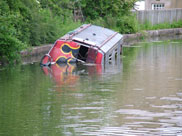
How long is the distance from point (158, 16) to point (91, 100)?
35.9 metres

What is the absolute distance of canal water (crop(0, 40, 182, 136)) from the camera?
976 centimetres

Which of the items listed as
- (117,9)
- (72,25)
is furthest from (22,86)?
(117,9)

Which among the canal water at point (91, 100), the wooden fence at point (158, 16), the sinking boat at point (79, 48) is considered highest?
the wooden fence at point (158, 16)

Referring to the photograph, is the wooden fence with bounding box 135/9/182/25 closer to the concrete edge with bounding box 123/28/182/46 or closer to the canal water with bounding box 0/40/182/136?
the concrete edge with bounding box 123/28/182/46

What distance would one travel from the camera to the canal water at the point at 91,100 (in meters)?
9.76

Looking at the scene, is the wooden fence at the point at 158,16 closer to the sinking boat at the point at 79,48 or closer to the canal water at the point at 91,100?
the sinking boat at the point at 79,48

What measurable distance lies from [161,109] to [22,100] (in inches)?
139

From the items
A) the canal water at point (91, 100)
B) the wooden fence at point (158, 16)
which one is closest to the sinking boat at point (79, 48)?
the canal water at point (91, 100)

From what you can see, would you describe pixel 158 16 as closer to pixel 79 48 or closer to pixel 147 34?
pixel 147 34

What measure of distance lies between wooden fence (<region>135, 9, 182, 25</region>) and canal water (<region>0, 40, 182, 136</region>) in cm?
2426

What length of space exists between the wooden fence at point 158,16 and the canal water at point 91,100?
79.6 ft

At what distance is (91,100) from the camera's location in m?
12.8

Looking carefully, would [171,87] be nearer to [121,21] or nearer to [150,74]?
[150,74]

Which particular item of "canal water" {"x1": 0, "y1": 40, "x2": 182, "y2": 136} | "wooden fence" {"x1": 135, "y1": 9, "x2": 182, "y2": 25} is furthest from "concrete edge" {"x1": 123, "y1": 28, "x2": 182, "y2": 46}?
"canal water" {"x1": 0, "y1": 40, "x2": 182, "y2": 136}
